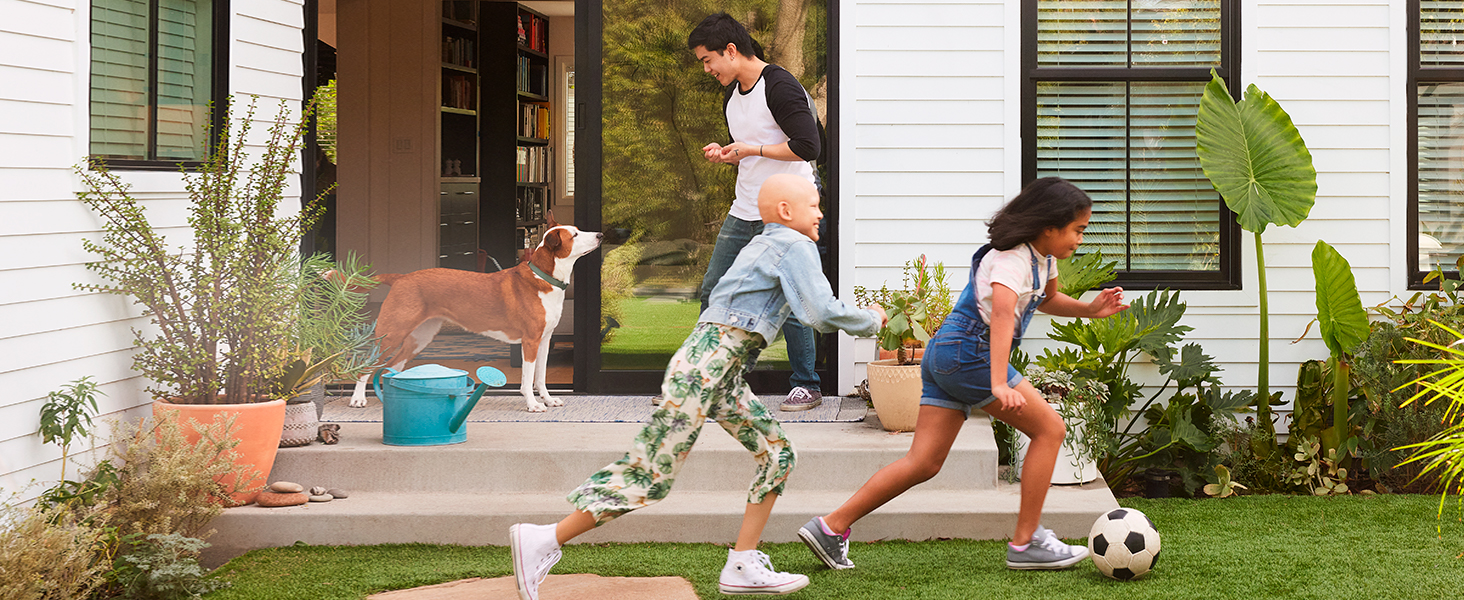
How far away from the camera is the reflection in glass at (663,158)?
580 centimetres

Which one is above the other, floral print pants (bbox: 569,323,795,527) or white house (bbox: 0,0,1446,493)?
white house (bbox: 0,0,1446,493)

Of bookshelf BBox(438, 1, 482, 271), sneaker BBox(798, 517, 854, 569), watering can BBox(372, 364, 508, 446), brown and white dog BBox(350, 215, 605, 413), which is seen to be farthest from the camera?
bookshelf BBox(438, 1, 482, 271)

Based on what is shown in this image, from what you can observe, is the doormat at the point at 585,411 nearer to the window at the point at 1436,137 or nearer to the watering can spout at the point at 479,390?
the watering can spout at the point at 479,390

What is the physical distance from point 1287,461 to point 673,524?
2.84 m

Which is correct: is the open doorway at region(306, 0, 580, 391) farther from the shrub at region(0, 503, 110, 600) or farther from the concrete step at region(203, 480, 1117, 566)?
the shrub at region(0, 503, 110, 600)

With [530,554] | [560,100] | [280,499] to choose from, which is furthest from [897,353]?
[560,100]

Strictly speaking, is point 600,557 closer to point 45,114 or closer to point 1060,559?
point 1060,559

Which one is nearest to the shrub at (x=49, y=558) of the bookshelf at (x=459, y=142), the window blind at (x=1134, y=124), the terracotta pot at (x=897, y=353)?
the terracotta pot at (x=897, y=353)

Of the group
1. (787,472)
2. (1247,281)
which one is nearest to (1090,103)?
(1247,281)

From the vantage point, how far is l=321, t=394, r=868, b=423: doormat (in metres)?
5.18

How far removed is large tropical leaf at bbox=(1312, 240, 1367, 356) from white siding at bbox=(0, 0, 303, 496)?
190 inches

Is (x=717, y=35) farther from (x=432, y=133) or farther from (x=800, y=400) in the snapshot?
(x=432, y=133)

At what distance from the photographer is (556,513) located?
4203 millimetres

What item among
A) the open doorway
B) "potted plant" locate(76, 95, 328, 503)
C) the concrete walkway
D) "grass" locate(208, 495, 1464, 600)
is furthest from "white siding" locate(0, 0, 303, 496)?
the open doorway
